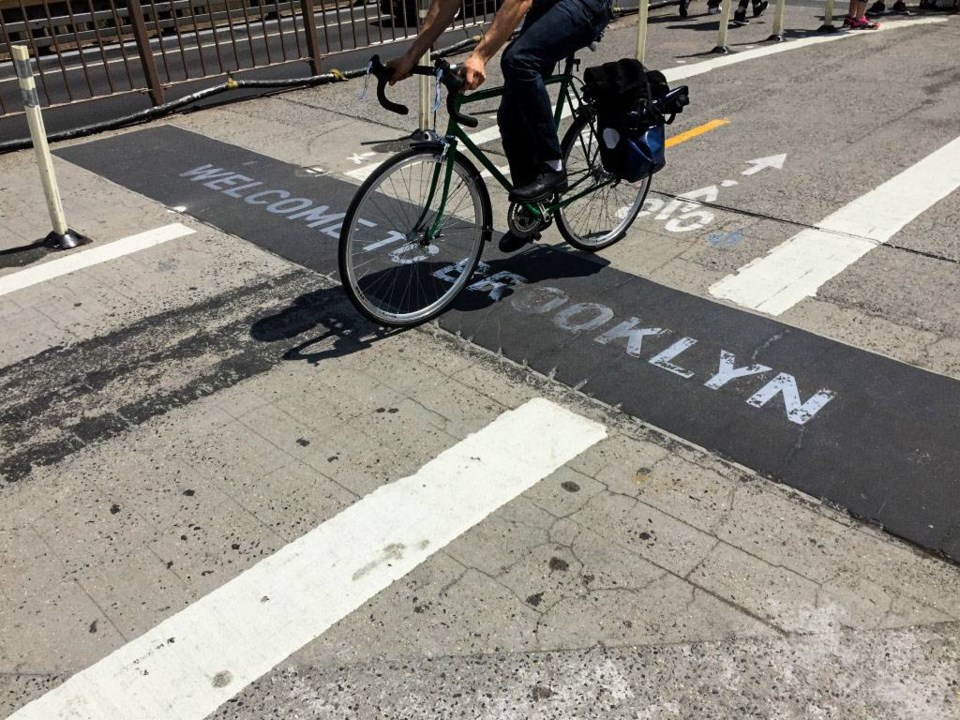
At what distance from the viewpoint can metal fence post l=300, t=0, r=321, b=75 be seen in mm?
10141

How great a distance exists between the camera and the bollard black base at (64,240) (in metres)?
5.82

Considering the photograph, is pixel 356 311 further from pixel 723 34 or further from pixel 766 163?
pixel 723 34

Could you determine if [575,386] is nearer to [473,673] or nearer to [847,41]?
[473,673]

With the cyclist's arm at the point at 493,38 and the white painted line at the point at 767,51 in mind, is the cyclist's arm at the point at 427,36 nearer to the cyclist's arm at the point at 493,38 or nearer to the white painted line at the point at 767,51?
the cyclist's arm at the point at 493,38

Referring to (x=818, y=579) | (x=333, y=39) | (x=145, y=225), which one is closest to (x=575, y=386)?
(x=818, y=579)

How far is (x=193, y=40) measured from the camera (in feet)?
54.9

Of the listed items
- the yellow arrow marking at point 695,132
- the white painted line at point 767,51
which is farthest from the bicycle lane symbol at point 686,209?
the white painted line at point 767,51

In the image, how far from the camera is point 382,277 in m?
5.01

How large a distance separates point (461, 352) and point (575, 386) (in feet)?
2.15

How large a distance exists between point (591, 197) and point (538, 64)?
1.27 metres

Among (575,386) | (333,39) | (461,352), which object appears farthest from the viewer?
(333,39)

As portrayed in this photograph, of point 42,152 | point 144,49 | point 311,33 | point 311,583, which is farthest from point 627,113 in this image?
point 311,33

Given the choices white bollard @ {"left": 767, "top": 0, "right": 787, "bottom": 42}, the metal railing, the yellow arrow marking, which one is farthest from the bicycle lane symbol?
white bollard @ {"left": 767, "top": 0, "right": 787, "bottom": 42}

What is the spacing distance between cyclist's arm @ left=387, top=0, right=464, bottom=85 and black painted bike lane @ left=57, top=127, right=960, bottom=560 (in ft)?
4.19
